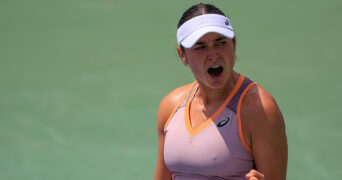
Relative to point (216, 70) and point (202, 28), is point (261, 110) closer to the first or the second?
point (216, 70)

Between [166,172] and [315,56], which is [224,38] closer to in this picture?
[166,172]

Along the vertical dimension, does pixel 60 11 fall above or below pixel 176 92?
above

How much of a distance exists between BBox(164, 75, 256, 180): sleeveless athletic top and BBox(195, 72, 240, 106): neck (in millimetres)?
28

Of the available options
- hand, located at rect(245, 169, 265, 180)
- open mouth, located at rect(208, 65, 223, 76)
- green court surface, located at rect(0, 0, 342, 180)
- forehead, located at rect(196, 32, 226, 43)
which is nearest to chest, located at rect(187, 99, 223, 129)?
open mouth, located at rect(208, 65, 223, 76)

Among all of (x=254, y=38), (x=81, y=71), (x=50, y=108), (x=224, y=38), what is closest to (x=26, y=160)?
(x=50, y=108)

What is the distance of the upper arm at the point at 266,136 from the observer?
74.9 inches

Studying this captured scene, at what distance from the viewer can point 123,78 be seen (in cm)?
567

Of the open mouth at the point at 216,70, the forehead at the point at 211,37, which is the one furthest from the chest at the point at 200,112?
the forehead at the point at 211,37

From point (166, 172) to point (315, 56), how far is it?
142 inches

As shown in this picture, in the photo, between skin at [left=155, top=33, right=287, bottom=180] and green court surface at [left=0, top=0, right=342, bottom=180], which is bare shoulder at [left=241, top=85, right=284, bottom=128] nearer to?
skin at [left=155, top=33, right=287, bottom=180]

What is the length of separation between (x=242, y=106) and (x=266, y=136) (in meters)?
0.14

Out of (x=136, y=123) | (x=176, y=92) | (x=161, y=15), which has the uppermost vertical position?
(x=161, y=15)

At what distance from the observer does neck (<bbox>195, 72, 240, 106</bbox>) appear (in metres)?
2.08

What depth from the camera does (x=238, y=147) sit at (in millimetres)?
1939
